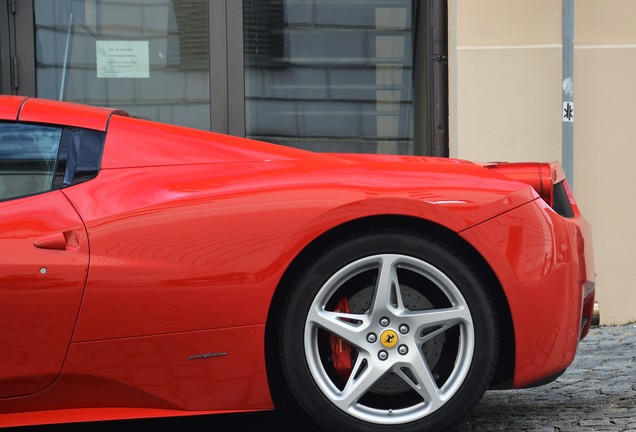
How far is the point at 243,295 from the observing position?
3215mm

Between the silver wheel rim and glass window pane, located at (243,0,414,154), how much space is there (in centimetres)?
427

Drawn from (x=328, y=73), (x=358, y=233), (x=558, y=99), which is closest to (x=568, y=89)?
(x=558, y=99)

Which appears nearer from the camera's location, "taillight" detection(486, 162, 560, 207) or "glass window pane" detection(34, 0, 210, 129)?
"taillight" detection(486, 162, 560, 207)

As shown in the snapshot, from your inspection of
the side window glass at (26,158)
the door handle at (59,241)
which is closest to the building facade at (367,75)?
the side window glass at (26,158)

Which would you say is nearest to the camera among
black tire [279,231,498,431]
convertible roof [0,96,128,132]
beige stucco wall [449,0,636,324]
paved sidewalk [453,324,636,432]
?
black tire [279,231,498,431]

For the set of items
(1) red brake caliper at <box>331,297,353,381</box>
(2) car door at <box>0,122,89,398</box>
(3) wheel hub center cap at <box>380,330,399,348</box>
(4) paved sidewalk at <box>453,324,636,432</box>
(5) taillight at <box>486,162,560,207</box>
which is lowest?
(4) paved sidewalk at <box>453,324,636,432</box>

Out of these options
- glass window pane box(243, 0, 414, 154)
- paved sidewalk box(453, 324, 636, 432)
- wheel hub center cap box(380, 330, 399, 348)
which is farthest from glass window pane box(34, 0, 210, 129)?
wheel hub center cap box(380, 330, 399, 348)

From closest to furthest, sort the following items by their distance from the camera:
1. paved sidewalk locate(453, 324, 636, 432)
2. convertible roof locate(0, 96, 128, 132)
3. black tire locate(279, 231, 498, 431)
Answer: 1. black tire locate(279, 231, 498, 431)
2. convertible roof locate(0, 96, 128, 132)
3. paved sidewalk locate(453, 324, 636, 432)

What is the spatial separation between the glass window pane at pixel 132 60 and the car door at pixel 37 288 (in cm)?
429

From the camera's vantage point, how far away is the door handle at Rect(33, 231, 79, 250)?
3.15 meters

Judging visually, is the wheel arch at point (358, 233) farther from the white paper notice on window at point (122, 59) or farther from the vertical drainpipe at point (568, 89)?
the white paper notice on window at point (122, 59)

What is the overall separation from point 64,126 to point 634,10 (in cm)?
479

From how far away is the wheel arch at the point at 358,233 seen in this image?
3.30 m

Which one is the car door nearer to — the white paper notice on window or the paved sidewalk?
the paved sidewalk
